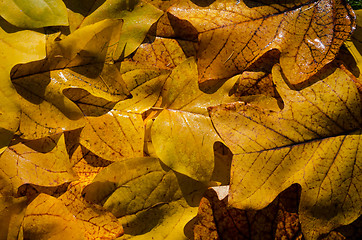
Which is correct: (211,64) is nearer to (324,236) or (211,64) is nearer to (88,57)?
(88,57)

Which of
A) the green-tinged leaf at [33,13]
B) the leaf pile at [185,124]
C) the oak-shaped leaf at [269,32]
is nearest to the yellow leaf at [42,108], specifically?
the leaf pile at [185,124]

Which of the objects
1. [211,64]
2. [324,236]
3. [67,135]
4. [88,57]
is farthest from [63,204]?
[324,236]

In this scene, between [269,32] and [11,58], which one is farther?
[269,32]

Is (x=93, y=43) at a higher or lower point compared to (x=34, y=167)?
higher

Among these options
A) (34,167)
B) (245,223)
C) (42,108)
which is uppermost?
(42,108)

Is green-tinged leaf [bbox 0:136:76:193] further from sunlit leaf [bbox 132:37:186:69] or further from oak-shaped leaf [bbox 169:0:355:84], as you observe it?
oak-shaped leaf [bbox 169:0:355:84]

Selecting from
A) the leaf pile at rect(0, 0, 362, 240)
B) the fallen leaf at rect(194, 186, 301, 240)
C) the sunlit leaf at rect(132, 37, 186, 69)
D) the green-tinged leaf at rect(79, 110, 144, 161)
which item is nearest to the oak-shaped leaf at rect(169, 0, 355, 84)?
the leaf pile at rect(0, 0, 362, 240)

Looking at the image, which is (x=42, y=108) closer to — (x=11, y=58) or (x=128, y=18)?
(x=11, y=58)

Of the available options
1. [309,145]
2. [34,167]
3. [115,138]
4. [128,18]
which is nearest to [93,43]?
[128,18]

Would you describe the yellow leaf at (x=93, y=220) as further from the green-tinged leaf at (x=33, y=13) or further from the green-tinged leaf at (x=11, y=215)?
the green-tinged leaf at (x=33, y=13)
